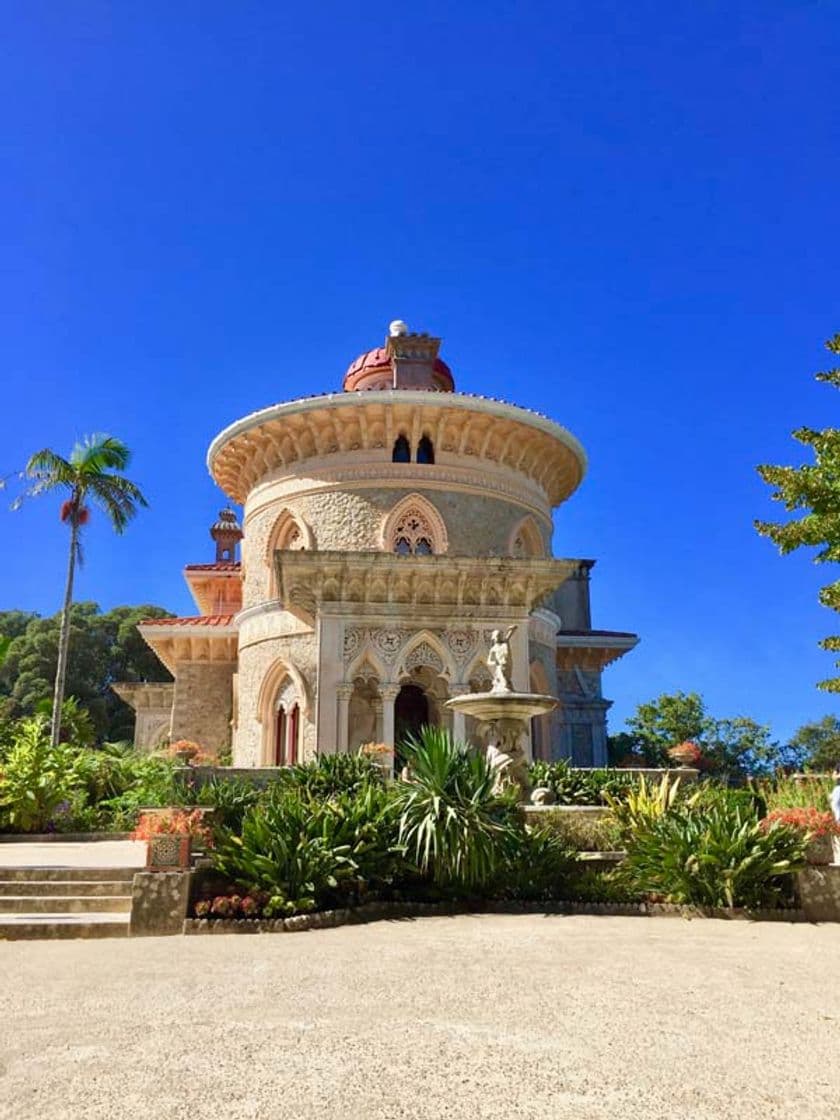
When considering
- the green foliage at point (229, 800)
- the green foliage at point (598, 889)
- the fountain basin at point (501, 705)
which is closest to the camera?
the green foliage at point (598, 889)

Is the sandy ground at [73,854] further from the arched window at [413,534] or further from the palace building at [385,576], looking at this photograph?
the arched window at [413,534]

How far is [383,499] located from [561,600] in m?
9.39

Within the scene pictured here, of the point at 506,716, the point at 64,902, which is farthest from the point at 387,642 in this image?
the point at 64,902

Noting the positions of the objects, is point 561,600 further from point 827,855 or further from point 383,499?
point 827,855

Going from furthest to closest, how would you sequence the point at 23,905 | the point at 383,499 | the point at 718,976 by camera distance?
the point at 383,499 → the point at 23,905 → the point at 718,976

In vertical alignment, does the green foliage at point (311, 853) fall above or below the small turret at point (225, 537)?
below

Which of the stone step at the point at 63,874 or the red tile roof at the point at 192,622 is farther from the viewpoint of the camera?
the red tile roof at the point at 192,622

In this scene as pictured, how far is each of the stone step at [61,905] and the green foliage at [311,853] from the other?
115cm

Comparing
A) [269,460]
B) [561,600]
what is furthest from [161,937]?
[561,600]

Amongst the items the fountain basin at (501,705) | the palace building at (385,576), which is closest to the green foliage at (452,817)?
the fountain basin at (501,705)

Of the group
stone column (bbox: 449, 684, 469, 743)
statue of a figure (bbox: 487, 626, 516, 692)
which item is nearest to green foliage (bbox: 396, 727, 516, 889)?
statue of a figure (bbox: 487, 626, 516, 692)

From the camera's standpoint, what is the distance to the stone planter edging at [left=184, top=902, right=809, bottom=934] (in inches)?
308

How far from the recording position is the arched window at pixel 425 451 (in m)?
21.7

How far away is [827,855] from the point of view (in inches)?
345
